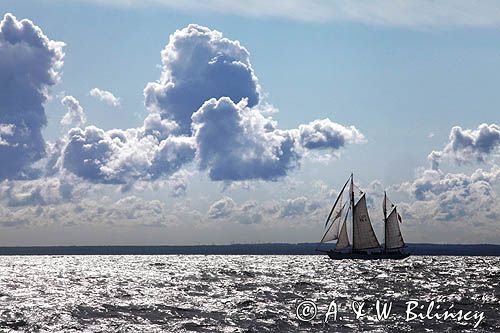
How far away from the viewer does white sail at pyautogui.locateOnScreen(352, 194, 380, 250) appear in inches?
6747

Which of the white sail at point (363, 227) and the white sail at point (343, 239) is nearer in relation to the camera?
the white sail at point (343, 239)

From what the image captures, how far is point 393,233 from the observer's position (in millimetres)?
178625

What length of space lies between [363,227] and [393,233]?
1177 cm

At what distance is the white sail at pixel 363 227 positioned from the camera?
17138 centimetres

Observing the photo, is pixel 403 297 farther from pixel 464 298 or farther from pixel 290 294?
pixel 290 294

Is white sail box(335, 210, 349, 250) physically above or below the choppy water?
above

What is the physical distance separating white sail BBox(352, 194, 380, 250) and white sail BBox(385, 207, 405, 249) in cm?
733

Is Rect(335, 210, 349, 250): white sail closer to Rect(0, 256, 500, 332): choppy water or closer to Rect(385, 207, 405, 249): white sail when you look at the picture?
Rect(385, 207, 405, 249): white sail
